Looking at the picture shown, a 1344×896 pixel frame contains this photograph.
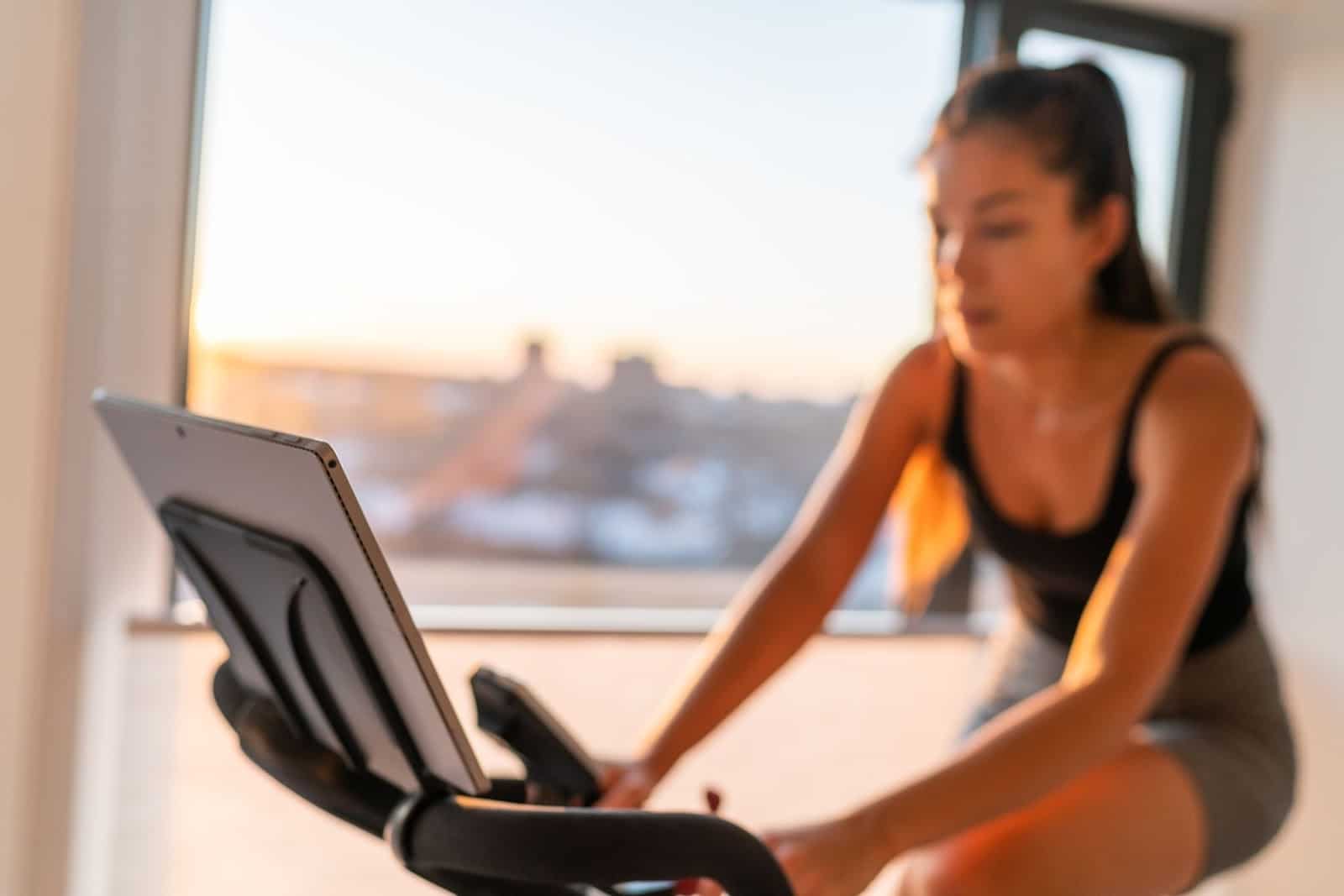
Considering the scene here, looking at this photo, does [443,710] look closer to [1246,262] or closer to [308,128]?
[308,128]

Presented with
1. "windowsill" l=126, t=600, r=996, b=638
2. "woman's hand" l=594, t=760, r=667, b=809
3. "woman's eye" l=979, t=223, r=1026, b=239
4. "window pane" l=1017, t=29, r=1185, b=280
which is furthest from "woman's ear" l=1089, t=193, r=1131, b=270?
"window pane" l=1017, t=29, r=1185, b=280

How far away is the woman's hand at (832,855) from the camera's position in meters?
1.02

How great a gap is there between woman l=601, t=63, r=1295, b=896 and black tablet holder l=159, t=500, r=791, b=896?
0.62 ft

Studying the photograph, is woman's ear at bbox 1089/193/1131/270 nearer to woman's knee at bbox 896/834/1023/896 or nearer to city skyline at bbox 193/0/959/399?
city skyline at bbox 193/0/959/399

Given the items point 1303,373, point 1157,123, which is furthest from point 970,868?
point 1157,123

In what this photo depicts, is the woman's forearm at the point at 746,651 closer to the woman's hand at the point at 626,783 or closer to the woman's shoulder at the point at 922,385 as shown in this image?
the woman's hand at the point at 626,783

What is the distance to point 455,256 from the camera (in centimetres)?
233

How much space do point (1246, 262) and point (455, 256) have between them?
1.75 m

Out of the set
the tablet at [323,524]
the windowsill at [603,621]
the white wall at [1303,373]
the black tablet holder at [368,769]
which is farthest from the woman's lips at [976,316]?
the white wall at [1303,373]

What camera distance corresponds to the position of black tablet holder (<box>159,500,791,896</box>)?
82 centimetres

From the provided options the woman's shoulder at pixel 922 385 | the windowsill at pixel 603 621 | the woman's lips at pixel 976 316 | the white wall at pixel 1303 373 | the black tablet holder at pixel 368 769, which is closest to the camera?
the black tablet holder at pixel 368 769

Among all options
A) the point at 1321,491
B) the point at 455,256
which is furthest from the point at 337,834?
the point at 1321,491

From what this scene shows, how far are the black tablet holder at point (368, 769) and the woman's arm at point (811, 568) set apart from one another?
26 centimetres

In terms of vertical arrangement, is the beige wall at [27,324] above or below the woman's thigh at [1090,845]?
above
